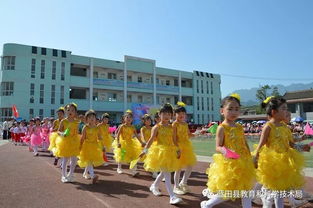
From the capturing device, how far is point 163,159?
5.16 m

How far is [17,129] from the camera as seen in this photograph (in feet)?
65.7

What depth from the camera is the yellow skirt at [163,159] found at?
5.14m

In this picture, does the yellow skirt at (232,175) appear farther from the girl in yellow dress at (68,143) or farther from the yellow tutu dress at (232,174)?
the girl in yellow dress at (68,143)

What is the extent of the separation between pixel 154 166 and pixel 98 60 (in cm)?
4013

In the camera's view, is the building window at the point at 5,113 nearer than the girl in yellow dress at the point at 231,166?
No

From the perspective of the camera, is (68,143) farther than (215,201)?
Yes

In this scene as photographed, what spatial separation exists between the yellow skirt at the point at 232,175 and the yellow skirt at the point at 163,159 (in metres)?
1.48

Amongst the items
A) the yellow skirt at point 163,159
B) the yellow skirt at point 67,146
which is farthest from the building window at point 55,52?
the yellow skirt at point 163,159

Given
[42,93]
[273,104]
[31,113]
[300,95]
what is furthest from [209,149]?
[300,95]

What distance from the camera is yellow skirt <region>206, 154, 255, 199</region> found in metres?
3.57

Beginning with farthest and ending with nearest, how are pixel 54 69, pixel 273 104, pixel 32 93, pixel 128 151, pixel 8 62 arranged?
pixel 54 69, pixel 32 93, pixel 8 62, pixel 128 151, pixel 273 104

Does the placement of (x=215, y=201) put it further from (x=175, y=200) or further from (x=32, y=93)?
(x=32, y=93)

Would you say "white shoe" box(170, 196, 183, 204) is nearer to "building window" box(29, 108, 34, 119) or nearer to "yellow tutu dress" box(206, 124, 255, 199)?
"yellow tutu dress" box(206, 124, 255, 199)

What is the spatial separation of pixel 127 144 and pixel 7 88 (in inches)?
1361
